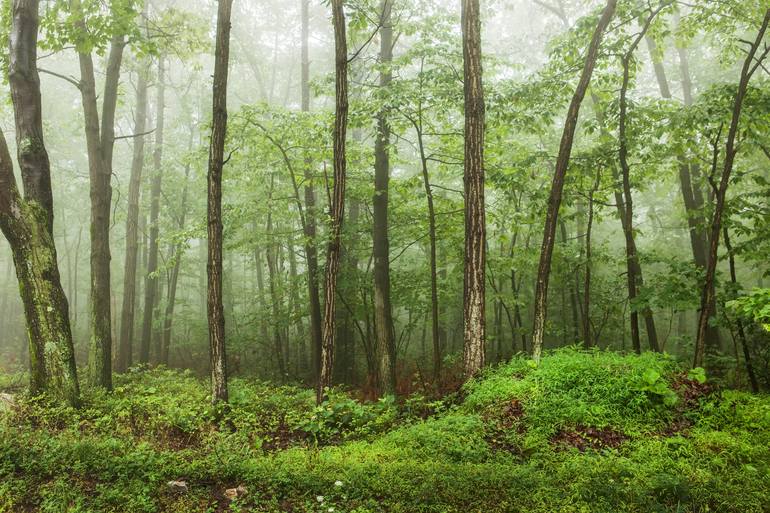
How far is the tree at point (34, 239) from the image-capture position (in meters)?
7.11

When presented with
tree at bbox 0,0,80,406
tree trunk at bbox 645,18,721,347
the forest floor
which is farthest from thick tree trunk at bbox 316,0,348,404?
tree trunk at bbox 645,18,721,347

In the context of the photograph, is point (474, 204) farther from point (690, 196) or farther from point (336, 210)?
point (690, 196)

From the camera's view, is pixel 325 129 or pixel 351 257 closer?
pixel 325 129

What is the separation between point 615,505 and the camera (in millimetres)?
4184

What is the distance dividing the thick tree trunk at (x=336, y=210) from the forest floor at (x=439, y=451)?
0.55 meters

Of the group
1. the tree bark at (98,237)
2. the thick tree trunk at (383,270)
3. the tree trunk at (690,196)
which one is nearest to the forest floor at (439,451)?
the tree bark at (98,237)

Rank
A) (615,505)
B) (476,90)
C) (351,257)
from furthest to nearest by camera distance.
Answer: (351,257) → (476,90) → (615,505)

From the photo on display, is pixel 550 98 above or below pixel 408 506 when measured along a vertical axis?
above

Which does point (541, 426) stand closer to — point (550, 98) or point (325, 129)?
point (550, 98)

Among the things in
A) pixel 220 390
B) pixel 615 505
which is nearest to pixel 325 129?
pixel 220 390

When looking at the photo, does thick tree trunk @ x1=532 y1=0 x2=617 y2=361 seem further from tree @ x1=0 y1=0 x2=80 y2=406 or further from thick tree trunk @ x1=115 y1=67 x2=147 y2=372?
thick tree trunk @ x1=115 y1=67 x2=147 y2=372

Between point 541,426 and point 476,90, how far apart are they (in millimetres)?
5276

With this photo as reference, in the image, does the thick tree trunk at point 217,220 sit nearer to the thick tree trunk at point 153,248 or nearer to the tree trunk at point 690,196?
the thick tree trunk at point 153,248

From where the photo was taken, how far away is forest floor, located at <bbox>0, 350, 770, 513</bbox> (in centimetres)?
443
